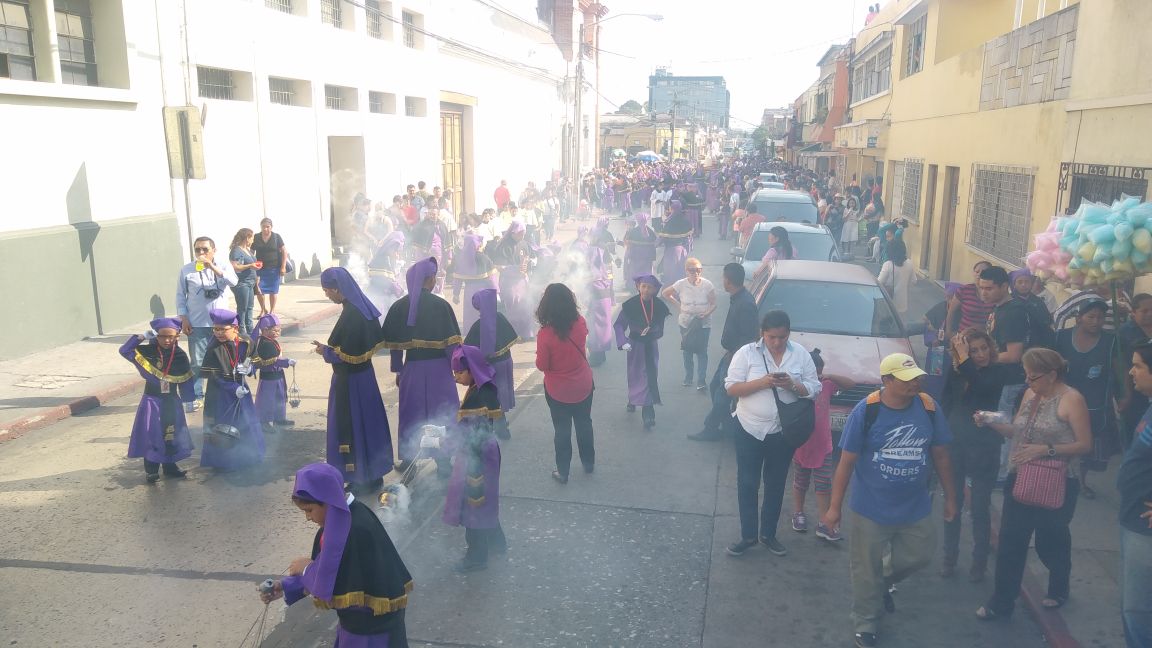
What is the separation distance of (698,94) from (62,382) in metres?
190

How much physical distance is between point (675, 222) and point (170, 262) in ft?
26.4

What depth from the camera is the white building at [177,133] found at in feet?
35.8

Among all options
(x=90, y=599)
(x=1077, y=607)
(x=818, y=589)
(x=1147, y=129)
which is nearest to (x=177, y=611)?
(x=90, y=599)

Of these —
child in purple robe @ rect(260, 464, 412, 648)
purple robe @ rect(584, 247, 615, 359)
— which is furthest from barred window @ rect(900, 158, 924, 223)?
child in purple robe @ rect(260, 464, 412, 648)

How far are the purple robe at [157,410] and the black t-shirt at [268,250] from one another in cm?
604

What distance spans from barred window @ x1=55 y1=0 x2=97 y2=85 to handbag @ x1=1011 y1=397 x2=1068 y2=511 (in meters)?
12.6

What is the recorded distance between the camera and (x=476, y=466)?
534cm

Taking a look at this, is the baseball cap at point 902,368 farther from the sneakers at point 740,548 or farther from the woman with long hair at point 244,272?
the woman with long hair at point 244,272

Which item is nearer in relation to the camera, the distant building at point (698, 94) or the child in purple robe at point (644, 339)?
the child in purple robe at point (644, 339)

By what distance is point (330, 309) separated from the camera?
47.0 ft

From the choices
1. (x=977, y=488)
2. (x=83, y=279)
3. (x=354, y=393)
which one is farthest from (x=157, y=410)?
(x=977, y=488)

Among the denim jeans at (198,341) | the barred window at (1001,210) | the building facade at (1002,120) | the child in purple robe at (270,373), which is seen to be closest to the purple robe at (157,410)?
the child in purple robe at (270,373)

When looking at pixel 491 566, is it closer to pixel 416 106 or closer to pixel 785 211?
pixel 785 211

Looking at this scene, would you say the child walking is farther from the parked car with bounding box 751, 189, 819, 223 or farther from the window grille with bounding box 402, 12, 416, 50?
the window grille with bounding box 402, 12, 416, 50
